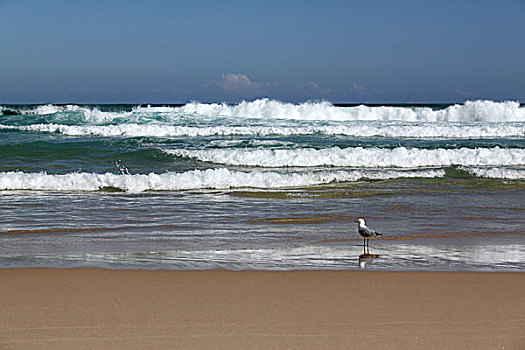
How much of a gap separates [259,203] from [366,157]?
6.19 meters

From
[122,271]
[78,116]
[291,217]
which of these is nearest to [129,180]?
[291,217]

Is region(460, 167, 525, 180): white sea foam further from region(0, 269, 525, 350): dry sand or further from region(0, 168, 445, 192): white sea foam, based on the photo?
region(0, 269, 525, 350): dry sand

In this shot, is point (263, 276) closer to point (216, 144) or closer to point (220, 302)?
point (220, 302)

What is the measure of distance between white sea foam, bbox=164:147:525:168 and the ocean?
44 millimetres

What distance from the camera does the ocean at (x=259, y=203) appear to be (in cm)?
575

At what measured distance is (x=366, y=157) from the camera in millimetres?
14805

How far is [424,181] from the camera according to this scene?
39.4 ft

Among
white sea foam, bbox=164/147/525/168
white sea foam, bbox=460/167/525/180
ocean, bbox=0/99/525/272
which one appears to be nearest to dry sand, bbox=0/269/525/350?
ocean, bbox=0/99/525/272

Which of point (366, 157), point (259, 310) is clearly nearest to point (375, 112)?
point (366, 157)

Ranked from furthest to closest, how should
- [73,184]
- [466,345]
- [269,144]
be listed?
[269,144]
[73,184]
[466,345]

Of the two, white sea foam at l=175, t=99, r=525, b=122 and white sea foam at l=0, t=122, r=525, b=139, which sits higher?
white sea foam at l=175, t=99, r=525, b=122

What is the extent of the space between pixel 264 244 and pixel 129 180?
5.47 m

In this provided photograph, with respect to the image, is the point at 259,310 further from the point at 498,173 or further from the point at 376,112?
the point at 376,112

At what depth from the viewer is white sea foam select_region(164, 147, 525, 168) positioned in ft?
48.2
